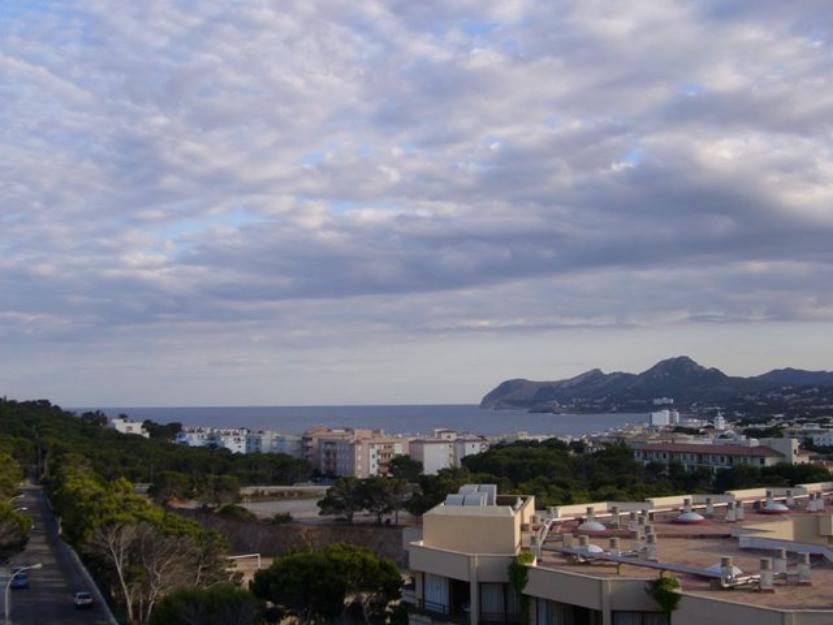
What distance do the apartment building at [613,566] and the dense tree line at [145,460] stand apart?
161 ft

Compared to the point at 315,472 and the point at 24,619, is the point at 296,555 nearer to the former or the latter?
the point at 24,619

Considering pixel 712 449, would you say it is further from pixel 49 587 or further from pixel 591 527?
pixel 591 527

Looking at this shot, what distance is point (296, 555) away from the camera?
25344mm

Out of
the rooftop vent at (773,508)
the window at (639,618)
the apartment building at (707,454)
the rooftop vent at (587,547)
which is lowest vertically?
the apartment building at (707,454)

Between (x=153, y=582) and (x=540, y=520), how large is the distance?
14426 mm

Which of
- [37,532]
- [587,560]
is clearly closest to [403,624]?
[587,560]

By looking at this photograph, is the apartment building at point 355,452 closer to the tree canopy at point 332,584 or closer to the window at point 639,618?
the tree canopy at point 332,584

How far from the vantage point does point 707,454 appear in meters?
89.1

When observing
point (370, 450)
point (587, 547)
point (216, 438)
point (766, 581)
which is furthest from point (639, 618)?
point (216, 438)

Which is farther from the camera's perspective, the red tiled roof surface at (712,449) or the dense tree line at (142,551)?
the red tiled roof surface at (712,449)

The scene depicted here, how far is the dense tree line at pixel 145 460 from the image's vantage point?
237 ft

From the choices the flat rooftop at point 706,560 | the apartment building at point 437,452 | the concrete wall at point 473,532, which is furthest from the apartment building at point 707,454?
the concrete wall at point 473,532

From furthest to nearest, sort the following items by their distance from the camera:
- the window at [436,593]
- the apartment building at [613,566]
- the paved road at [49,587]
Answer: the paved road at [49,587]
the window at [436,593]
the apartment building at [613,566]

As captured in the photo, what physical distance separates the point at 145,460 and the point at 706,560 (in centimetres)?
7016
